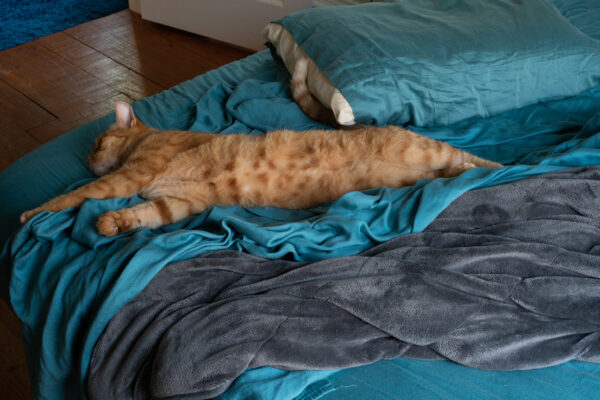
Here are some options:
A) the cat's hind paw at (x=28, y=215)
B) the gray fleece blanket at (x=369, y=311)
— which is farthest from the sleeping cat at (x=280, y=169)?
the gray fleece blanket at (x=369, y=311)

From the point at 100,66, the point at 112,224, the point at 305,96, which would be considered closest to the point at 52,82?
the point at 100,66

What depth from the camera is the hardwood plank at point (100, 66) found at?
3939mm

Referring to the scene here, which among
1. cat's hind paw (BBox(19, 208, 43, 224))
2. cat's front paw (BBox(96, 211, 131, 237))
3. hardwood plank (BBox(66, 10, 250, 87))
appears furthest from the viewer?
hardwood plank (BBox(66, 10, 250, 87))

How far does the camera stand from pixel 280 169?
1967 mm

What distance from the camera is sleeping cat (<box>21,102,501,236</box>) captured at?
195cm

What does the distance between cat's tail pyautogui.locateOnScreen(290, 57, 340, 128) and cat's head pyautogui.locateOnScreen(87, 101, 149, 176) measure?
2.10 ft

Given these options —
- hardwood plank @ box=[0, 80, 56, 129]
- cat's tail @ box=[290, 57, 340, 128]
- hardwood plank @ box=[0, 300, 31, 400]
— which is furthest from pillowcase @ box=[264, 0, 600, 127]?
hardwood plank @ box=[0, 80, 56, 129]

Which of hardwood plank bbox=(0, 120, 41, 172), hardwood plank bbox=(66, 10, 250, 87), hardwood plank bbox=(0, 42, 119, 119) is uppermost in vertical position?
hardwood plank bbox=(66, 10, 250, 87)

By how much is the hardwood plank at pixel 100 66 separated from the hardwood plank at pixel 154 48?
0.05 m

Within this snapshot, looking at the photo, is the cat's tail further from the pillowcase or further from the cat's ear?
the cat's ear

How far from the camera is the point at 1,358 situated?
231cm

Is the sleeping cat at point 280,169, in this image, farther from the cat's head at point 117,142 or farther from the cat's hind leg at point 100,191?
the cat's head at point 117,142

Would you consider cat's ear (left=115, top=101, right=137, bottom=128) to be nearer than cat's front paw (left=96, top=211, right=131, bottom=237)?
No

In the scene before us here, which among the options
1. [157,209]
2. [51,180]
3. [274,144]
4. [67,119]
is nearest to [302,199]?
[274,144]
